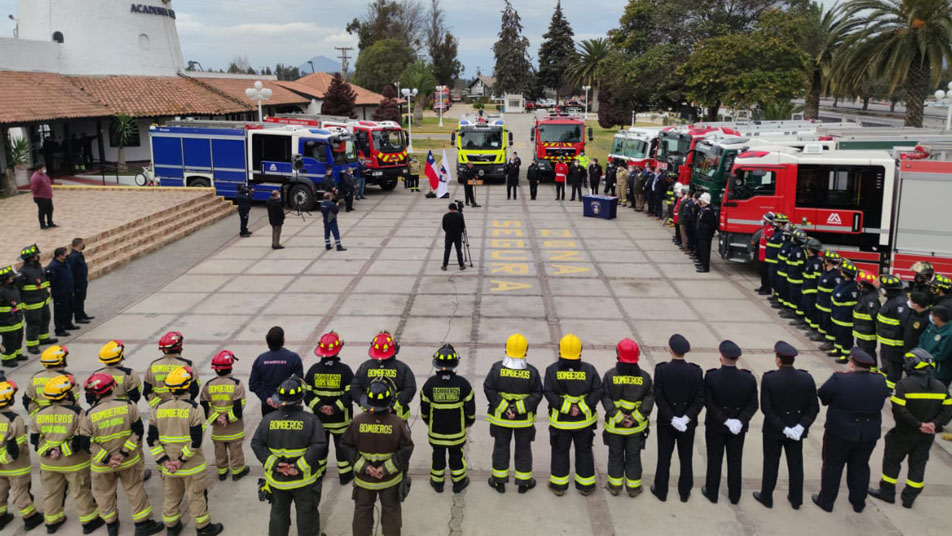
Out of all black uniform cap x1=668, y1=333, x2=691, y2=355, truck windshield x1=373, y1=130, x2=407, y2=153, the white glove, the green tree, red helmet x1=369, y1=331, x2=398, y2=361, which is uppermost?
the green tree

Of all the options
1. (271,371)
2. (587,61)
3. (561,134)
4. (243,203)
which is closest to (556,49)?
(587,61)

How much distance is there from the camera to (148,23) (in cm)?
3347

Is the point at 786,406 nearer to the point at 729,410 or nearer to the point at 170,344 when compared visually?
the point at 729,410

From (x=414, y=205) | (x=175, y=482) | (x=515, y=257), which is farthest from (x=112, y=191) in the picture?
(x=175, y=482)

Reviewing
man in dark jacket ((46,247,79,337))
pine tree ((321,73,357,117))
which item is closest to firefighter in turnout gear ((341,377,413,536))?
man in dark jacket ((46,247,79,337))

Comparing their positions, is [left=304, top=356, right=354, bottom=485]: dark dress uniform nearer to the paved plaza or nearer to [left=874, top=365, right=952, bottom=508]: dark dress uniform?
the paved plaza

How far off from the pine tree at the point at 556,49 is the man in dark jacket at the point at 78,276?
81.9 meters

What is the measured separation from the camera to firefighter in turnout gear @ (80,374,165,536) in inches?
231

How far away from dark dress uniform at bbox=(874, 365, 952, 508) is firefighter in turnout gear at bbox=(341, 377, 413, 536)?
181 inches

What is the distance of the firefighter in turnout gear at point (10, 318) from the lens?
9789 mm

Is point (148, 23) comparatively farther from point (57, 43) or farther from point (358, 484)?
point (358, 484)

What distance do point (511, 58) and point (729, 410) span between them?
290 feet

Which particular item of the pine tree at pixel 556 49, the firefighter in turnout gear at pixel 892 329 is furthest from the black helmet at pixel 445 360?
the pine tree at pixel 556 49

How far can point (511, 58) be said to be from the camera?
89.7 m
